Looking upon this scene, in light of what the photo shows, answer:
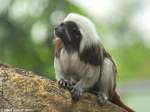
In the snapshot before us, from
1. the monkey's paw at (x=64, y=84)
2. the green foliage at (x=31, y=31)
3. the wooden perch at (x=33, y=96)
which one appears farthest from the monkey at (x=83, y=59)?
the green foliage at (x=31, y=31)

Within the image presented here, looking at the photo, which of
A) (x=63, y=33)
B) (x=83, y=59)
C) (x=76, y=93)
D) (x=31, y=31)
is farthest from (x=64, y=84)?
(x=31, y=31)

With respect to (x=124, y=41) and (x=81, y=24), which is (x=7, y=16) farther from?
(x=124, y=41)

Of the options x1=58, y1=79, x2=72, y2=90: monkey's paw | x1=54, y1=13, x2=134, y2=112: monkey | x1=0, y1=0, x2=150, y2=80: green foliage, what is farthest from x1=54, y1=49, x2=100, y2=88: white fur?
x1=0, y1=0, x2=150, y2=80: green foliage

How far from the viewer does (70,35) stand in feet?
23.9

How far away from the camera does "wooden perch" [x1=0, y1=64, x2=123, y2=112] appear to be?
6371 millimetres

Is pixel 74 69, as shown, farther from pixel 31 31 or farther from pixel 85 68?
pixel 31 31

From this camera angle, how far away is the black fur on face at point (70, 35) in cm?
718

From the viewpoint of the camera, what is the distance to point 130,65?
26188 mm

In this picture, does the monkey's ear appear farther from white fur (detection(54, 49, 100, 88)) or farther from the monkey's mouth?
the monkey's mouth

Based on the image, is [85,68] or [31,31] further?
[31,31]

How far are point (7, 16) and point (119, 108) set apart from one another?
6.76 m

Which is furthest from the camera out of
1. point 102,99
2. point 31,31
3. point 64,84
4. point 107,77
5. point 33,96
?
point 31,31

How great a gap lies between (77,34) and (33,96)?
1.10 meters

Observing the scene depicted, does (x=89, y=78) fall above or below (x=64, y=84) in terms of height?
above
